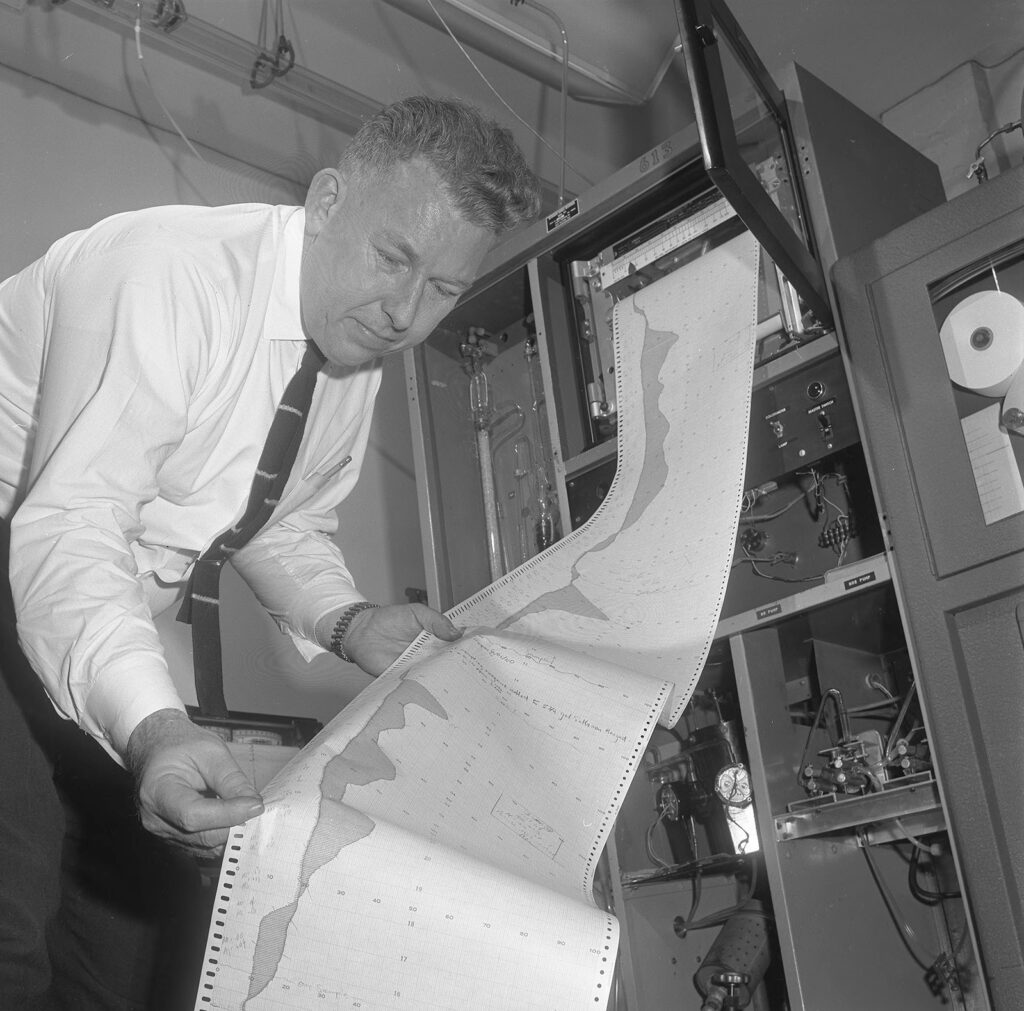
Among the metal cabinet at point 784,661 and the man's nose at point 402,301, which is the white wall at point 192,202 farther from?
the man's nose at point 402,301

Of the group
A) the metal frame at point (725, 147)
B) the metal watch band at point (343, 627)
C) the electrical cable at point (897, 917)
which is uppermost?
the metal frame at point (725, 147)

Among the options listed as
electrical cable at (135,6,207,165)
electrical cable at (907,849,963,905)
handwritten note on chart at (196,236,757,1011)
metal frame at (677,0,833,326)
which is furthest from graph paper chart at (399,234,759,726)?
electrical cable at (135,6,207,165)

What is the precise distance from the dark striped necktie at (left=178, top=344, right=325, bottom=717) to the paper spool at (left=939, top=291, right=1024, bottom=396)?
3.00 feet

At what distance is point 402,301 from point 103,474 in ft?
1.69

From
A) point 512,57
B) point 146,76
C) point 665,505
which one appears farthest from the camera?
point 512,57

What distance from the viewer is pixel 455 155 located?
152 cm

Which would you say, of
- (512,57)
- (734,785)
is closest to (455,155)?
(734,785)

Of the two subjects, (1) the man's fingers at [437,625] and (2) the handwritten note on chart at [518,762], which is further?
(1) the man's fingers at [437,625]

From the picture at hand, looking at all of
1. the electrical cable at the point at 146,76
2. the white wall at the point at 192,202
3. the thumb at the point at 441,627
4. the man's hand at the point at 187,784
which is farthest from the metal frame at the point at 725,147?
the white wall at the point at 192,202

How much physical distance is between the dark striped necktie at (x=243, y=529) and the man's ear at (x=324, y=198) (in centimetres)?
18

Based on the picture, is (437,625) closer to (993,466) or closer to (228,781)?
(228,781)

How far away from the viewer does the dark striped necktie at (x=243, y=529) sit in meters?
1.53

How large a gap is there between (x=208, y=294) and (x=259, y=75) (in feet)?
5.86

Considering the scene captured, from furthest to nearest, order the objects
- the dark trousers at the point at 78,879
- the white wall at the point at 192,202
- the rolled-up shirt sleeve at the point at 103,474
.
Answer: the white wall at the point at 192,202 → the dark trousers at the point at 78,879 → the rolled-up shirt sleeve at the point at 103,474
